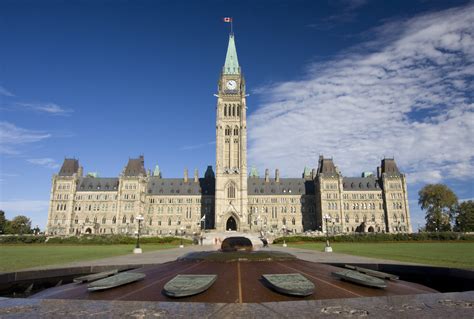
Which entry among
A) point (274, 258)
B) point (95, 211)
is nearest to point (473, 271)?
point (274, 258)

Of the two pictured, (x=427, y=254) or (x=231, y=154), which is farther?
(x=231, y=154)

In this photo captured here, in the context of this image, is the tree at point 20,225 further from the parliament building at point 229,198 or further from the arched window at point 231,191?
the arched window at point 231,191

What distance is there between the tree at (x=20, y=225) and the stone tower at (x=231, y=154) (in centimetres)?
5106

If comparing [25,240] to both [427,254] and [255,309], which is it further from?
[255,309]

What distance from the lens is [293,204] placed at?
98.1m

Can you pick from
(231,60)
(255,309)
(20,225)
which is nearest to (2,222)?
(20,225)

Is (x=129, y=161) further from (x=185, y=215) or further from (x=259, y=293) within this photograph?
(x=259, y=293)

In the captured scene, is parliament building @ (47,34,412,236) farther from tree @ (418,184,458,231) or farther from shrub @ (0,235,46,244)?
shrub @ (0,235,46,244)

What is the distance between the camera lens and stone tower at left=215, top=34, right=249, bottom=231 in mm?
82500

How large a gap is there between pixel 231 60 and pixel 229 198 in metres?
38.8

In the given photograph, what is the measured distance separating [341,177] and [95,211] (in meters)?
68.1

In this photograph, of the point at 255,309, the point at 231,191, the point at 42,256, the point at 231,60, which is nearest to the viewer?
the point at 255,309

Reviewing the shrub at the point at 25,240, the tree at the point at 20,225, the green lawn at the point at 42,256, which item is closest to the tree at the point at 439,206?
the green lawn at the point at 42,256

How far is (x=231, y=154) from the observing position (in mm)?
86625
